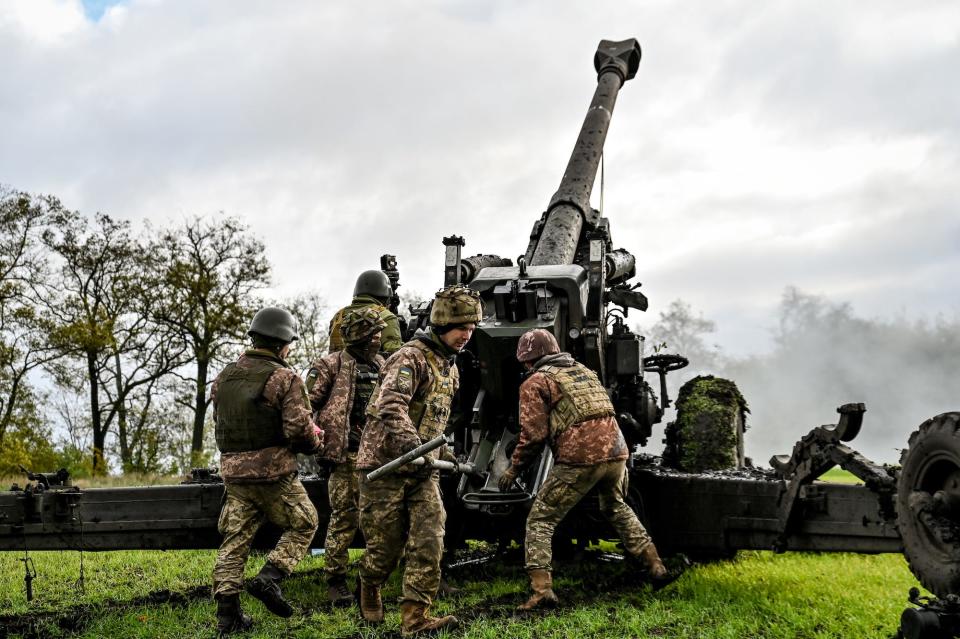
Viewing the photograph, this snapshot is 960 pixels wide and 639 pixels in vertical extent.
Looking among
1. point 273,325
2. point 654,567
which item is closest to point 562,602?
point 654,567

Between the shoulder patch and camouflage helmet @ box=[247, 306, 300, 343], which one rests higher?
camouflage helmet @ box=[247, 306, 300, 343]

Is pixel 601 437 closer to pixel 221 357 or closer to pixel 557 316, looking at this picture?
pixel 557 316

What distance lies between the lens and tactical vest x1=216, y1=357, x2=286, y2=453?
5.39 metres

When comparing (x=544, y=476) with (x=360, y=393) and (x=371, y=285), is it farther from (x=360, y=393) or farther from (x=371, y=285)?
(x=371, y=285)

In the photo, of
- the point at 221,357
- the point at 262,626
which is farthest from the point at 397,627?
the point at 221,357

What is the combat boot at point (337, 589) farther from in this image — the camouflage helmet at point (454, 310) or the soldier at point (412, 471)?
the camouflage helmet at point (454, 310)

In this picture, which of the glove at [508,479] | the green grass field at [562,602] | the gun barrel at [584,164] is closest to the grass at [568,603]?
the green grass field at [562,602]

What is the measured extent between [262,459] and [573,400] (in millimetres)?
1959

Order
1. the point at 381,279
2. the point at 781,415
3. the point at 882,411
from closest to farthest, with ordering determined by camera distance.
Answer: the point at 381,279 < the point at 882,411 < the point at 781,415

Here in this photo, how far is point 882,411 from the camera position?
36406mm

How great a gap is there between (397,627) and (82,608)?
2528 mm

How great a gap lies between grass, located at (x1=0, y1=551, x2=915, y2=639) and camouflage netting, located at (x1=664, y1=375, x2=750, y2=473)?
0.94m

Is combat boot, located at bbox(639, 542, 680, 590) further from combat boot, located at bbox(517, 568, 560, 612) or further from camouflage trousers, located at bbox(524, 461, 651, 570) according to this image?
combat boot, located at bbox(517, 568, 560, 612)

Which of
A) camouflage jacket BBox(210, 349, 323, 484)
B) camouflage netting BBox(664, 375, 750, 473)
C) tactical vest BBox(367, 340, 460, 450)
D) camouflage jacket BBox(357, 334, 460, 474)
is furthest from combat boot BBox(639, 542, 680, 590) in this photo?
camouflage netting BBox(664, 375, 750, 473)
